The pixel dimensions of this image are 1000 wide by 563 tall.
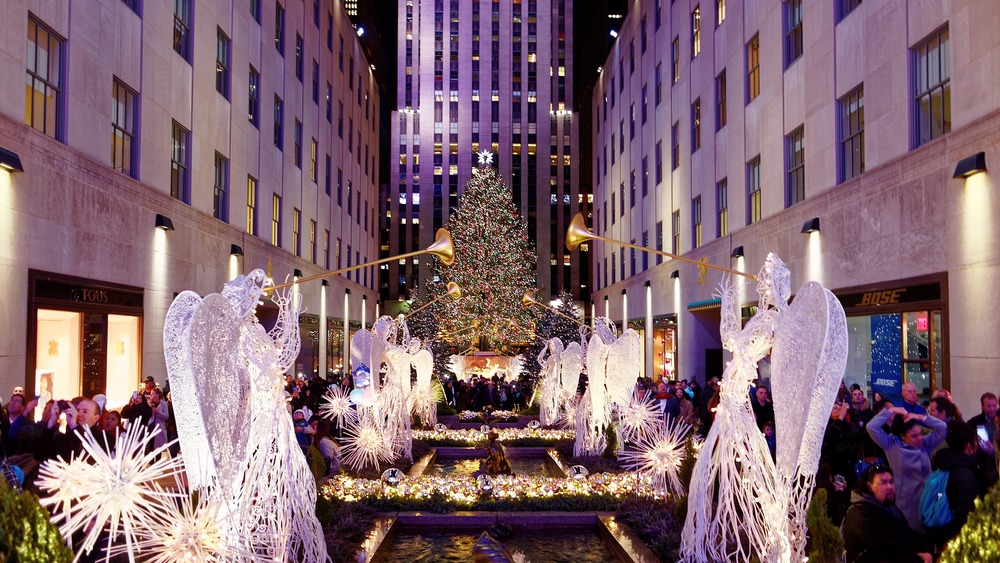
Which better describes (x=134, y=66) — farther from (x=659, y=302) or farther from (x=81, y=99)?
(x=659, y=302)

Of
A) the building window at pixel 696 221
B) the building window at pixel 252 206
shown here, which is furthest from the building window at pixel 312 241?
the building window at pixel 696 221

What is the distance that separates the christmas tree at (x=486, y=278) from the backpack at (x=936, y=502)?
106 ft

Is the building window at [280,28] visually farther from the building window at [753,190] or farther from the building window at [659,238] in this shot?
the building window at [753,190]

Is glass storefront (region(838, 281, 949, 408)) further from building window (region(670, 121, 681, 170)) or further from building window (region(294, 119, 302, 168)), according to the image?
building window (region(294, 119, 302, 168))

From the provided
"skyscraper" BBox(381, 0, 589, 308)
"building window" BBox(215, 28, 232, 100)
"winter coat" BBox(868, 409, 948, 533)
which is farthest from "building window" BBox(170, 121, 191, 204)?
"skyscraper" BBox(381, 0, 589, 308)

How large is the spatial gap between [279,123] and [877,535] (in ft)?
96.0

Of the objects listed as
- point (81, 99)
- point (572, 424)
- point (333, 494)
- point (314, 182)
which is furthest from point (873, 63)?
point (314, 182)

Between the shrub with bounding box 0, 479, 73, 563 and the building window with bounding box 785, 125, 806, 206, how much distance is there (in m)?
19.3

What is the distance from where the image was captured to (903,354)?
15.4 metres

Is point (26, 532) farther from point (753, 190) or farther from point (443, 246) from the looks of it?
point (753, 190)

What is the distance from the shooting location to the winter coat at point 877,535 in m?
6.08

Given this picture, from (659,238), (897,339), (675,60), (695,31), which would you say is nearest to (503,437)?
(897,339)

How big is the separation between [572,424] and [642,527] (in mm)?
10848

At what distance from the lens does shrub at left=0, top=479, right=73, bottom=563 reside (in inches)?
152
